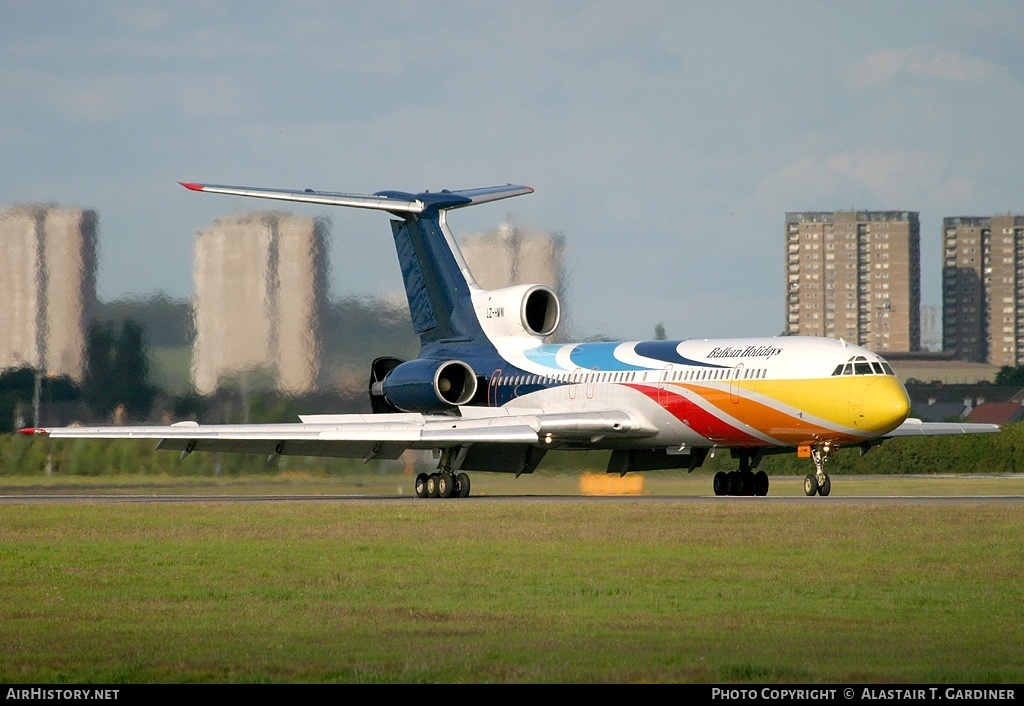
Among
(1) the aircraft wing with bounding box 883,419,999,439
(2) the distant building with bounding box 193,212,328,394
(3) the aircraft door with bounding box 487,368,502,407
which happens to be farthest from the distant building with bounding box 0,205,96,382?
(1) the aircraft wing with bounding box 883,419,999,439

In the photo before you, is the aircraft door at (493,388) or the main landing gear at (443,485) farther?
the aircraft door at (493,388)

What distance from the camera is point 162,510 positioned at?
28.2 m

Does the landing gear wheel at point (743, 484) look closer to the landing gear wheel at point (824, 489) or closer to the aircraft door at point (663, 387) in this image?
the aircraft door at point (663, 387)

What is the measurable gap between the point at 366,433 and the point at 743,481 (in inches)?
362

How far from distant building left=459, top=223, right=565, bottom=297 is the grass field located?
684 inches

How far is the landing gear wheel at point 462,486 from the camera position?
36.4 meters

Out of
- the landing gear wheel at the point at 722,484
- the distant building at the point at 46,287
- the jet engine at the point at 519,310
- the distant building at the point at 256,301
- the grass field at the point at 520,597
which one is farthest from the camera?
the jet engine at the point at 519,310

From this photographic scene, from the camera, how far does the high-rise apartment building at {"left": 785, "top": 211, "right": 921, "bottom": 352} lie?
16075cm

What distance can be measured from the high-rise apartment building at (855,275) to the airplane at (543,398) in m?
120

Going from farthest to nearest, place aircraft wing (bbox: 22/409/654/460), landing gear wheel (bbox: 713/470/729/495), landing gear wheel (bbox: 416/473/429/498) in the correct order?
landing gear wheel (bbox: 416/473/429/498), landing gear wheel (bbox: 713/470/729/495), aircraft wing (bbox: 22/409/654/460)

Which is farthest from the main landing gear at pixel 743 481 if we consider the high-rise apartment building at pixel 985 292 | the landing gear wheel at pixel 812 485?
the high-rise apartment building at pixel 985 292

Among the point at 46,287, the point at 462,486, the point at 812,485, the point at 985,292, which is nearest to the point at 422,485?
the point at 462,486

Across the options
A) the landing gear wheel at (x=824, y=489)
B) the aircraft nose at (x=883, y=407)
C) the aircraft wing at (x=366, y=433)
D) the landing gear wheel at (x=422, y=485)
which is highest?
the aircraft nose at (x=883, y=407)

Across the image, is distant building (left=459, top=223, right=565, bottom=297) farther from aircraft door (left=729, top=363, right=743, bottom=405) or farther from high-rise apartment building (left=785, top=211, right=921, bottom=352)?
high-rise apartment building (left=785, top=211, right=921, bottom=352)
